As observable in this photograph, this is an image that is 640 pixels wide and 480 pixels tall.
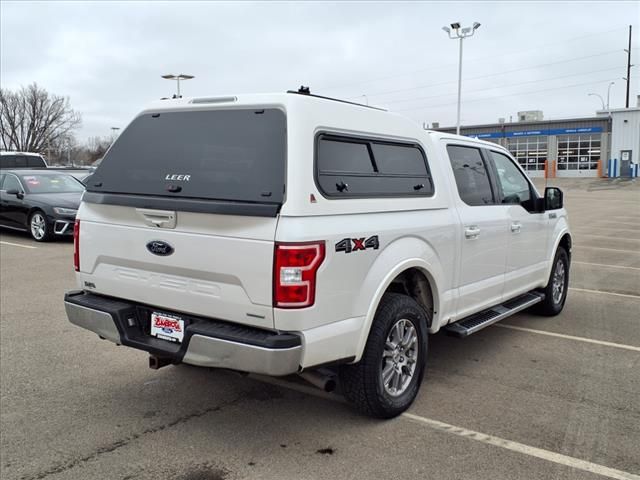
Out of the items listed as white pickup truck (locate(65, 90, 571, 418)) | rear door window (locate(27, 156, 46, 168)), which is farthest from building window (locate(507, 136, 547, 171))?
white pickup truck (locate(65, 90, 571, 418))

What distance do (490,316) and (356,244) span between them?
2.19 metres

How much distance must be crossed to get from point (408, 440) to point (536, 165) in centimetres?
5613

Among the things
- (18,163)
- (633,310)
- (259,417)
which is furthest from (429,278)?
(18,163)

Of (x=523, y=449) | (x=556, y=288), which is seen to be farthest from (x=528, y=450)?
(x=556, y=288)

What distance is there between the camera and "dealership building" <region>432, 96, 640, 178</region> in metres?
49.1

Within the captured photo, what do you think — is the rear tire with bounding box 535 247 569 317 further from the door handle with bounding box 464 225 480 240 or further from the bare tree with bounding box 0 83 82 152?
the bare tree with bounding box 0 83 82 152

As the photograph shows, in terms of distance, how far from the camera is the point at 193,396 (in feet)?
14.5

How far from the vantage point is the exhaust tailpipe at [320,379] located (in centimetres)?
362

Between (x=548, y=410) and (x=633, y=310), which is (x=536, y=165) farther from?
(x=548, y=410)

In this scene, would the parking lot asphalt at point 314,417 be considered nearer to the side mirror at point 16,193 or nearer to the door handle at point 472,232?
the door handle at point 472,232

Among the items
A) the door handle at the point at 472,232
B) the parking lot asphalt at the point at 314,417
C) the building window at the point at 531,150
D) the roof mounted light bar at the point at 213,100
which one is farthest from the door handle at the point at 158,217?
the building window at the point at 531,150

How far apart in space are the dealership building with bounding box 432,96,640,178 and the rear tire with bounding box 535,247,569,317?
47295mm

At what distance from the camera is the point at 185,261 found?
3555 millimetres

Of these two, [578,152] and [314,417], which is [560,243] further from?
[578,152]
